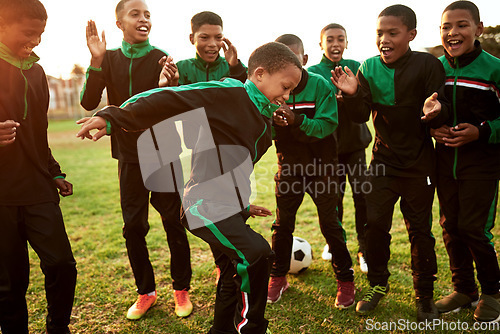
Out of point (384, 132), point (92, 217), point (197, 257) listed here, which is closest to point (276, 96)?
point (384, 132)

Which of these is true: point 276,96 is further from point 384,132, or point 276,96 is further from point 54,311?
point 54,311

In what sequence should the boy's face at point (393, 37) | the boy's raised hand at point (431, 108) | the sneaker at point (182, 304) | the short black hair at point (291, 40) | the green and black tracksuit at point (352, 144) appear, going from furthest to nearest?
the green and black tracksuit at point (352, 144) → the short black hair at point (291, 40) → the sneaker at point (182, 304) → the boy's face at point (393, 37) → the boy's raised hand at point (431, 108)

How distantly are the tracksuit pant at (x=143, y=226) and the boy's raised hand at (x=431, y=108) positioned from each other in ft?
7.27

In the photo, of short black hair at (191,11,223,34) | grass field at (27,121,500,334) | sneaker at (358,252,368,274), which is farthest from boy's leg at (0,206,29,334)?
sneaker at (358,252,368,274)

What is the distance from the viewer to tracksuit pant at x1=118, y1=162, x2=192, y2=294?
3.53m

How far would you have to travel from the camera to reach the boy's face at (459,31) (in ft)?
10.8

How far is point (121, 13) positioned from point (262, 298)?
276 cm

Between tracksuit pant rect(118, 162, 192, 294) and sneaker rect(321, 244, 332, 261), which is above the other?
tracksuit pant rect(118, 162, 192, 294)

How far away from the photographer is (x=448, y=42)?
11.0 feet

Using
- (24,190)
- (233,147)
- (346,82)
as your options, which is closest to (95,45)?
(24,190)

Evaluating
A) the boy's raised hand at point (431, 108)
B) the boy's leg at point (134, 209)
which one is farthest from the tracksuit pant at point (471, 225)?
the boy's leg at point (134, 209)

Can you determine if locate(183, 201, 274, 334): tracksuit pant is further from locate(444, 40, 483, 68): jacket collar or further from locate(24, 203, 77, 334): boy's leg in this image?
locate(444, 40, 483, 68): jacket collar

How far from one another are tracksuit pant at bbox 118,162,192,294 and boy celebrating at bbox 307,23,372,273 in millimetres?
1798

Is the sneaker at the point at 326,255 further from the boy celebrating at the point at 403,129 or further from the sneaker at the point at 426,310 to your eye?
the sneaker at the point at 426,310
